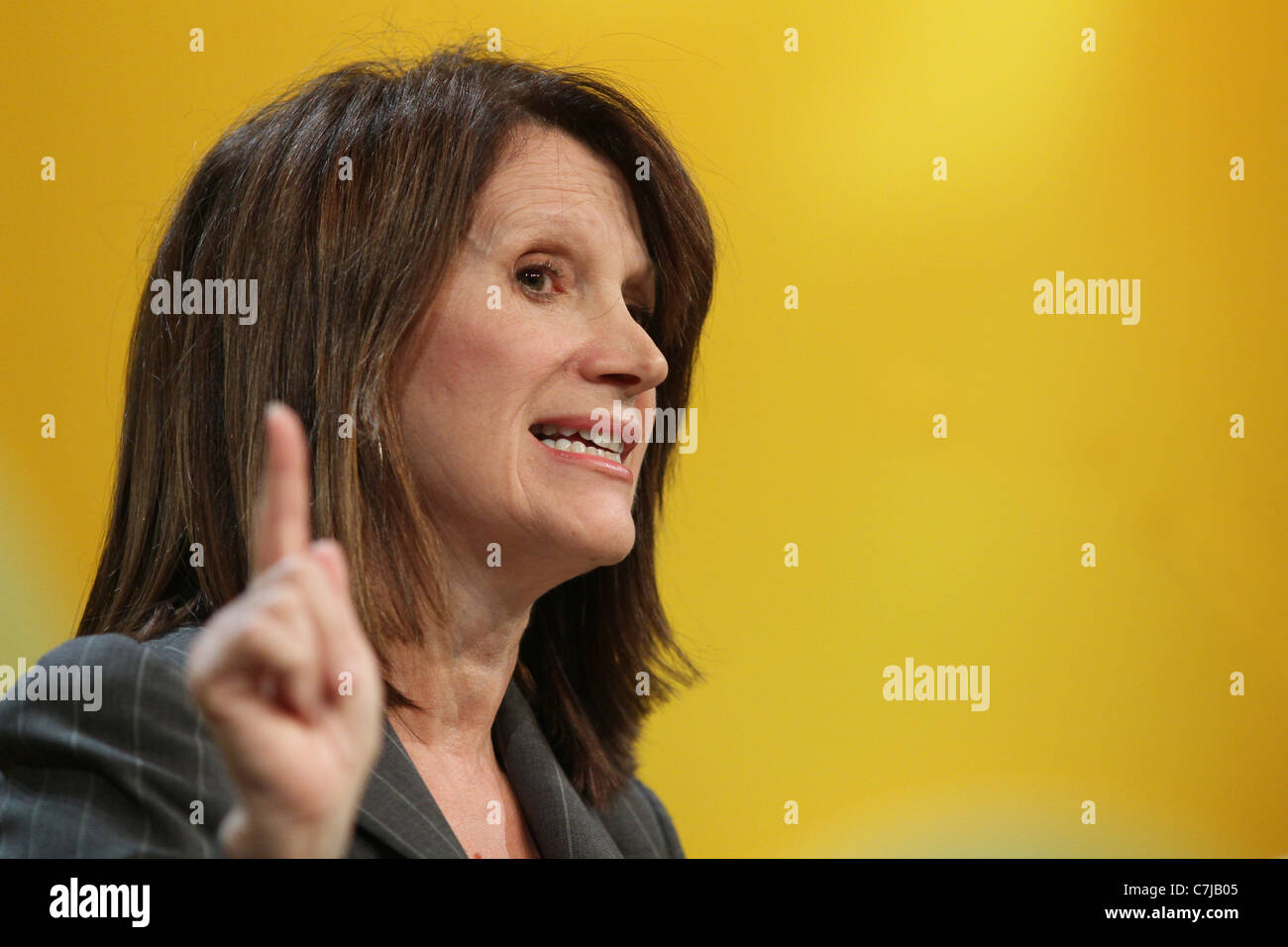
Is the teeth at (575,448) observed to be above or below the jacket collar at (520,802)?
above

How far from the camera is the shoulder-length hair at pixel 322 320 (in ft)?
3.43

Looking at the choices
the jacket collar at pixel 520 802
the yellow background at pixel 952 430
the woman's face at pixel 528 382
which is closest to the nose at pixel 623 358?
the woman's face at pixel 528 382

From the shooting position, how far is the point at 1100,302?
Result: 180cm

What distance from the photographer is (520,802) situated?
121 cm

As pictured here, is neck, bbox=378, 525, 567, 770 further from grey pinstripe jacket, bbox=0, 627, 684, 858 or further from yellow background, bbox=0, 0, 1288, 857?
yellow background, bbox=0, 0, 1288, 857

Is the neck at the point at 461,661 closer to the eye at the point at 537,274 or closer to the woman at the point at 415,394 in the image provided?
the woman at the point at 415,394

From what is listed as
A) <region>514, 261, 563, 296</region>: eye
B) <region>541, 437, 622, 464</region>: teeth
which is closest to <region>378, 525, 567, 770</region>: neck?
<region>541, 437, 622, 464</region>: teeth

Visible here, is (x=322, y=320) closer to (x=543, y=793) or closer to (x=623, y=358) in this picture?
(x=623, y=358)

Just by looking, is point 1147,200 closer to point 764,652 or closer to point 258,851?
point 764,652

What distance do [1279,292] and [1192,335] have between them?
166 millimetres

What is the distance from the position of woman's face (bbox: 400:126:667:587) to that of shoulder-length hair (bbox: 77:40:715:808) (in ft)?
0.09

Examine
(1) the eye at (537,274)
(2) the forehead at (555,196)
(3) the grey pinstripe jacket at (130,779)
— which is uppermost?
(2) the forehead at (555,196)

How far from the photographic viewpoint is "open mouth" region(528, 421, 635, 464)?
3.67 ft

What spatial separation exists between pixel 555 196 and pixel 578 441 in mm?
228
